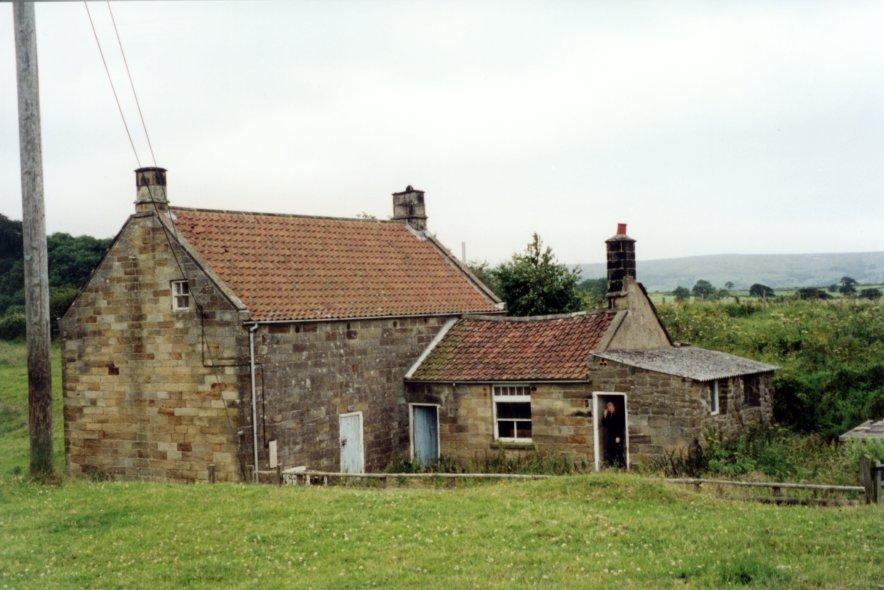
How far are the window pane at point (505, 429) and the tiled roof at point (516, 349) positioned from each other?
1.30 metres

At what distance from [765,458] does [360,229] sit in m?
14.9

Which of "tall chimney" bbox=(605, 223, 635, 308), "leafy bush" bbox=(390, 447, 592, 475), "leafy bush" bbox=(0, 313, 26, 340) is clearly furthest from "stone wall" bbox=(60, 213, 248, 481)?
"leafy bush" bbox=(0, 313, 26, 340)

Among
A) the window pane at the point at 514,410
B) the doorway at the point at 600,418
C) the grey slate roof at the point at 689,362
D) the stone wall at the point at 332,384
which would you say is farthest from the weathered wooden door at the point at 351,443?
the grey slate roof at the point at 689,362

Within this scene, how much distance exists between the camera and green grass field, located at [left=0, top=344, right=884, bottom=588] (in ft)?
42.0

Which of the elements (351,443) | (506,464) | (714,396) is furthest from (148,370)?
(714,396)

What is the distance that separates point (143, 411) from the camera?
24.3 m

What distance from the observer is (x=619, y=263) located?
26578 millimetres

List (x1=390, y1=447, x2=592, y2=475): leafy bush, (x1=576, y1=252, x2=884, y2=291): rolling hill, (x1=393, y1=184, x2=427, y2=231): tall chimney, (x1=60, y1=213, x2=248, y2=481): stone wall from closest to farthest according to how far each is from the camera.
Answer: (x1=60, y1=213, x2=248, y2=481): stone wall
(x1=390, y1=447, x2=592, y2=475): leafy bush
(x1=393, y1=184, x2=427, y2=231): tall chimney
(x1=576, y1=252, x2=884, y2=291): rolling hill

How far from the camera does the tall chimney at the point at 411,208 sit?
110 feet

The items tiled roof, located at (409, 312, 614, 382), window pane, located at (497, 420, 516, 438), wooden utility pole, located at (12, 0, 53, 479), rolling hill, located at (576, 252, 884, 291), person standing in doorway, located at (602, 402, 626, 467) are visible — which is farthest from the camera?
rolling hill, located at (576, 252, 884, 291)

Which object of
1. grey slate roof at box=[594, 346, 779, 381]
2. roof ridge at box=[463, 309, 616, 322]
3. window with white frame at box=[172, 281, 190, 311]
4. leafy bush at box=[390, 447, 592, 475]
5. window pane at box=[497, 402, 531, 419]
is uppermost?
window with white frame at box=[172, 281, 190, 311]

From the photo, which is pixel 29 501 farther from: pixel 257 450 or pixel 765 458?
pixel 765 458

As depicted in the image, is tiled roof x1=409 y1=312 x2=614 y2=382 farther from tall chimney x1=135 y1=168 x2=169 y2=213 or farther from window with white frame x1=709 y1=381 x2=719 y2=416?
tall chimney x1=135 y1=168 x2=169 y2=213

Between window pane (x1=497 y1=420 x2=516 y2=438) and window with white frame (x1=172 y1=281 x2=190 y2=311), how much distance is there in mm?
9269
